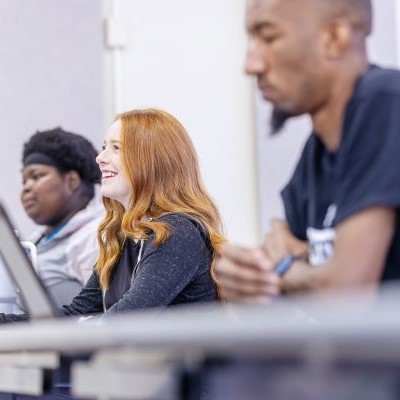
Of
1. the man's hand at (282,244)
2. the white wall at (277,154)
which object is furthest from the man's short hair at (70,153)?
the man's hand at (282,244)

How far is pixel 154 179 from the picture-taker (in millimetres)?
2164

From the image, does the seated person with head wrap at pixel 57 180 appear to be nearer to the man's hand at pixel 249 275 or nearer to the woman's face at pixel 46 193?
the woman's face at pixel 46 193

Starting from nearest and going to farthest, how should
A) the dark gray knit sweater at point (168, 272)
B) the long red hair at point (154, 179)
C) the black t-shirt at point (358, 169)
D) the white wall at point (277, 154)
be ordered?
the black t-shirt at point (358, 169)
the dark gray knit sweater at point (168, 272)
the long red hair at point (154, 179)
the white wall at point (277, 154)

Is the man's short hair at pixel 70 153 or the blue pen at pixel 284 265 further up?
the blue pen at pixel 284 265

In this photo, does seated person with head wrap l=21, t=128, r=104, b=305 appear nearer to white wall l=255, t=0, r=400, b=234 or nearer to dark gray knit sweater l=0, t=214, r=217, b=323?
white wall l=255, t=0, r=400, b=234

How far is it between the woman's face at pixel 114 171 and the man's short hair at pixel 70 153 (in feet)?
3.07

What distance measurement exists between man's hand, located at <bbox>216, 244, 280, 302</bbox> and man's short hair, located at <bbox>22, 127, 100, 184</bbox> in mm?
1961

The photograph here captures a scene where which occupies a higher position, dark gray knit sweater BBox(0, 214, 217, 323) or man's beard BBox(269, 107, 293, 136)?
man's beard BBox(269, 107, 293, 136)

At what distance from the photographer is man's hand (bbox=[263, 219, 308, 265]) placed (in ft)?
4.28

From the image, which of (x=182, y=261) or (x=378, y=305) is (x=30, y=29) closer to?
(x=182, y=261)

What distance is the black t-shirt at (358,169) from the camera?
1.15m

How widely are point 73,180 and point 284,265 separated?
6.54 ft

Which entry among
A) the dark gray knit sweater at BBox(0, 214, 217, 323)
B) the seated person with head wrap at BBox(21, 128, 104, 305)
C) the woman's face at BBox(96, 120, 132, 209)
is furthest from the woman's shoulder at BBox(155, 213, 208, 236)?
the seated person with head wrap at BBox(21, 128, 104, 305)

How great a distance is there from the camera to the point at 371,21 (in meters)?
1.28
